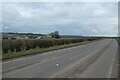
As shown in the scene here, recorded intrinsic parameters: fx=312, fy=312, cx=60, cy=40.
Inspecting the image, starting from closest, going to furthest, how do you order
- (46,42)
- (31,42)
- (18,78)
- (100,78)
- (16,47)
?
1. (18,78)
2. (100,78)
3. (16,47)
4. (31,42)
5. (46,42)

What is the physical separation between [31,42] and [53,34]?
76291mm

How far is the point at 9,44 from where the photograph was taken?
40.0m

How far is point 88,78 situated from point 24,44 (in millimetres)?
31808

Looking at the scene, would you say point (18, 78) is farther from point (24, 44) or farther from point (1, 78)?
point (24, 44)

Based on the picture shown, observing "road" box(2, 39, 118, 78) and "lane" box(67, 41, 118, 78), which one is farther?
"lane" box(67, 41, 118, 78)

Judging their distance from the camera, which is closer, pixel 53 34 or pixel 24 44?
pixel 24 44

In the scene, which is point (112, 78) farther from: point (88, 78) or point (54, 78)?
point (54, 78)

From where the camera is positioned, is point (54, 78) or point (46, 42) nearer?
point (54, 78)

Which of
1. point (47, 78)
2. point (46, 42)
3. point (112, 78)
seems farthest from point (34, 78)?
point (46, 42)

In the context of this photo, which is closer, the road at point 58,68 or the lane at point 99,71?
the road at point 58,68

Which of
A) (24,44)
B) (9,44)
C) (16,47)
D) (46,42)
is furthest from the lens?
(46,42)

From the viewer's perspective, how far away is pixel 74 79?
14391 millimetres

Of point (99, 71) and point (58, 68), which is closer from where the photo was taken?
point (99, 71)

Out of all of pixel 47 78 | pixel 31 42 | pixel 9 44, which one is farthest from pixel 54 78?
pixel 31 42
